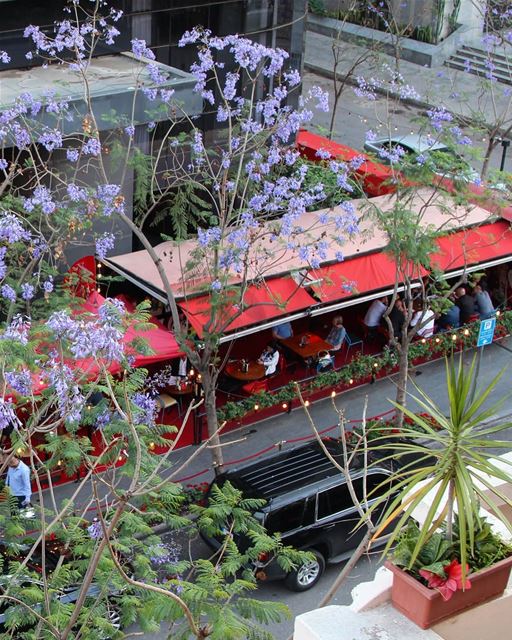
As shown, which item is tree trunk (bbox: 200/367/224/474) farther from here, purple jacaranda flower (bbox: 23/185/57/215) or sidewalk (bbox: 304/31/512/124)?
sidewalk (bbox: 304/31/512/124)

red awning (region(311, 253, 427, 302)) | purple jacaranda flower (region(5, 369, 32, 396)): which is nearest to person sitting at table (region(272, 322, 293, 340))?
red awning (region(311, 253, 427, 302))

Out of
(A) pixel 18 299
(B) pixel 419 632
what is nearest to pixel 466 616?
(B) pixel 419 632

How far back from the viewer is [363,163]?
22328 millimetres

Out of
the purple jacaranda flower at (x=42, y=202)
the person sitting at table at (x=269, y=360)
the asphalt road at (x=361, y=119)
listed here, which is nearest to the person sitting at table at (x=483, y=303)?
the person sitting at table at (x=269, y=360)

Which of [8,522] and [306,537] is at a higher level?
[8,522]

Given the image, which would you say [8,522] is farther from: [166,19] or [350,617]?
[166,19]

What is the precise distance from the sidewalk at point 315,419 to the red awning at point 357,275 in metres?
1.91

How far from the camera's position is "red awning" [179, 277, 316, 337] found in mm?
17703

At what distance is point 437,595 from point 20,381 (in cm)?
576

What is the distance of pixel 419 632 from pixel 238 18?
17902mm

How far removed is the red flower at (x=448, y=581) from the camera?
7421 millimetres

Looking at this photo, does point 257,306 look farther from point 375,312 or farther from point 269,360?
point 375,312

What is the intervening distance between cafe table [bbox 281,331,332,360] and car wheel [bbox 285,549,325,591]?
20.3ft

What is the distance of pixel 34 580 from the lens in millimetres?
10969
